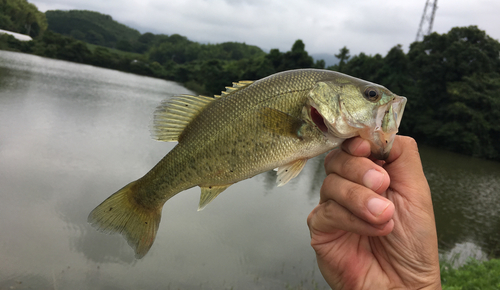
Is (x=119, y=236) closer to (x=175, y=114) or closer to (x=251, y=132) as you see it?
(x=175, y=114)

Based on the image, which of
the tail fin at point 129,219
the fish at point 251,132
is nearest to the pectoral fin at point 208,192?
the fish at point 251,132

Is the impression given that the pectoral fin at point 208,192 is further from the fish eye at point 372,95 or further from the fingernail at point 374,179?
the fish eye at point 372,95

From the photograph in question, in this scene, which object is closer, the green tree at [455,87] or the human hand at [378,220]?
the human hand at [378,220]

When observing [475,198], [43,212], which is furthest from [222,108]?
[475,198]

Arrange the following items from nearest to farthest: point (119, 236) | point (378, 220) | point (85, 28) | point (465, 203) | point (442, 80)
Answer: point (378, 220), point (119, 236), point (465, 203), point (442, 80), point (85, 28)

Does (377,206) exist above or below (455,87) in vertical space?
below

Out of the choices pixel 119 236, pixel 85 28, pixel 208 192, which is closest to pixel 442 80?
pixel 119 236

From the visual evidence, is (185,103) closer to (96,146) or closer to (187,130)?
(187,130)

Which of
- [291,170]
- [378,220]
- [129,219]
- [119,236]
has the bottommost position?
[119,236]
